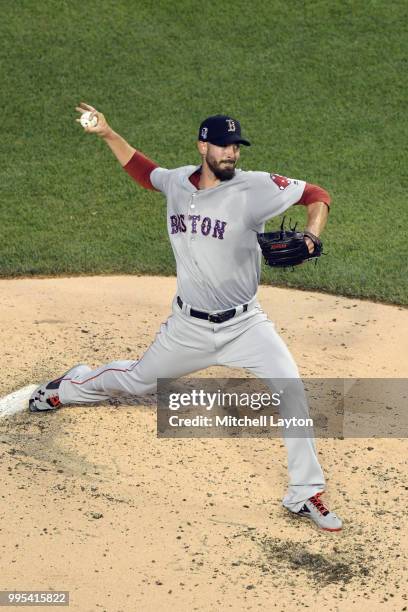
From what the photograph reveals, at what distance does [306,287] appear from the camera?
9.59m

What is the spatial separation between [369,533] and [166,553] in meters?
1.07

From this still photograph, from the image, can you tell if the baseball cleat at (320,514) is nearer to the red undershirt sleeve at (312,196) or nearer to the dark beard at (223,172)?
the red undershirt sleeve at (312,196)

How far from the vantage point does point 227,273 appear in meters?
6.18

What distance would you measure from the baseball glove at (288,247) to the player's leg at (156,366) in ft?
2.25

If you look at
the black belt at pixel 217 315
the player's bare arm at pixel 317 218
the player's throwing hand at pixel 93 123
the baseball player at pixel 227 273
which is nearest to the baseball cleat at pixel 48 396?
the baseball player at pixel 227 273

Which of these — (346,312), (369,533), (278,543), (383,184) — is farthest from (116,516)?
(383,184)

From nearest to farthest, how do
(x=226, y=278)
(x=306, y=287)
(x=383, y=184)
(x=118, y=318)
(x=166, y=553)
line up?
1. (x=166, y=553)
2. (x=226, y=278)
3. (x=118, y=318)
4. (x=306, y=287)
5. (x=383, y=184)

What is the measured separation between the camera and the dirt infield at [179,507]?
5.50m

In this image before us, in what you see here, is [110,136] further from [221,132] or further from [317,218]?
[317,218]

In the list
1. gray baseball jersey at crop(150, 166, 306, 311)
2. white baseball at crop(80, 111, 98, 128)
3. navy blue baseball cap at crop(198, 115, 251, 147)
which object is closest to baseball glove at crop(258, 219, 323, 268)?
gray baseball jersey at crop(150, 166, 306, 311)

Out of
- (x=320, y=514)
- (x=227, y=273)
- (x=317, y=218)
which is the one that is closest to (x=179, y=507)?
(x=320, y=514)

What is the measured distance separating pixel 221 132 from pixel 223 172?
0.69 feet

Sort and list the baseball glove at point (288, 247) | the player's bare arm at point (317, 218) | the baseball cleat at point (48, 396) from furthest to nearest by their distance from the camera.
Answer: the baseball cleat at point (48, 396) → the player's bare arm at point (317, 218) → the baseball glove at point (288, 247)

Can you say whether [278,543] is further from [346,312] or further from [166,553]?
[346,312]
